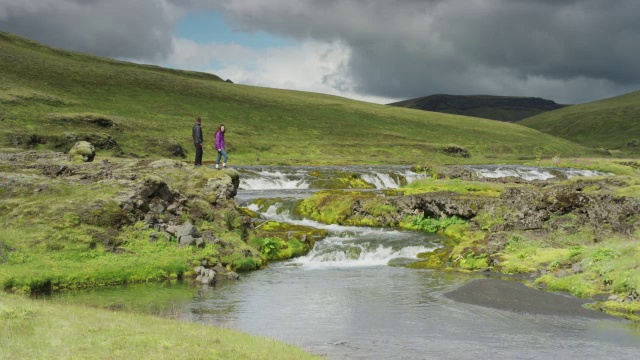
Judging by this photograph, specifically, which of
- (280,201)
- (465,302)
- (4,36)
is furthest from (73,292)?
(4,36)

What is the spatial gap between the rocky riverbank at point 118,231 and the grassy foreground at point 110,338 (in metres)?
9.00

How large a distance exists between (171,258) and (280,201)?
22.5 metres

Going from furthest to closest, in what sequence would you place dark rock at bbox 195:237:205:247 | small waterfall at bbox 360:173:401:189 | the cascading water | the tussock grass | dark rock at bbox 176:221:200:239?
small waterfall at bbox 360:173:401:189 → the cascading water → the tussock grass → dark rock at bbox 176:221:200:239 → dark rock at bbox 195:237:205:247

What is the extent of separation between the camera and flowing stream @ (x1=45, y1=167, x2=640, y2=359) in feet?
58.6

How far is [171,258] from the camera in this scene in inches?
1180

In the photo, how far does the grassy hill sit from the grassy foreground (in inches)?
3371

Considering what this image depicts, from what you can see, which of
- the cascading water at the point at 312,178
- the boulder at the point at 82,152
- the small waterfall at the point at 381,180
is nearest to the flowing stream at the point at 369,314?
the boulder at the point at 82,152

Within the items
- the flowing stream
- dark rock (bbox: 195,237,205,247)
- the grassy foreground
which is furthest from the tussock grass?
the grassy foreground

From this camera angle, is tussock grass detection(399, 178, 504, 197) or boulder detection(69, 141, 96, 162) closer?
boulder detection(69, 141, 96, 162)

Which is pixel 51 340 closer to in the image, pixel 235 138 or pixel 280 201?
pixel 280 201

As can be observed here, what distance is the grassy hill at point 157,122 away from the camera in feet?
364

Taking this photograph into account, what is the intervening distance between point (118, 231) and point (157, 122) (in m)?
114

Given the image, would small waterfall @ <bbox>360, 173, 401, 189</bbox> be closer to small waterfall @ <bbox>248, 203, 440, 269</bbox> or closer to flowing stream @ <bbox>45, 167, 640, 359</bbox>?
small waterfall @ <bbox>248, 203, 440, 269</bbox>

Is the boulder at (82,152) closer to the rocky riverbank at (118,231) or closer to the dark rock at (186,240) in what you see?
the rocky riverbank at (118,231)
